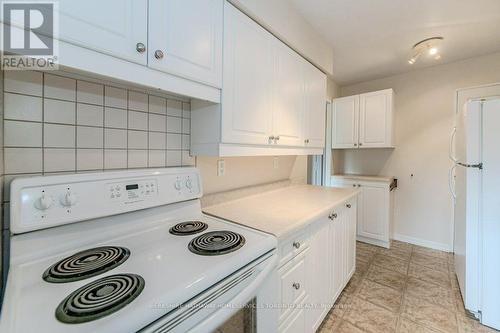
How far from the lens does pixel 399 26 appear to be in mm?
1974

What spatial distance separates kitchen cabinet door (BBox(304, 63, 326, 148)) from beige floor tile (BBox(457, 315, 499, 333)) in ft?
5.70

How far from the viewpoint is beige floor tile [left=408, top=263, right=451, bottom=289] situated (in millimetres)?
2125

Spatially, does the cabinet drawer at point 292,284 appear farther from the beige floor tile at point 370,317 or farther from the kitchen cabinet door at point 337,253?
the beige floor tile at point 370,317

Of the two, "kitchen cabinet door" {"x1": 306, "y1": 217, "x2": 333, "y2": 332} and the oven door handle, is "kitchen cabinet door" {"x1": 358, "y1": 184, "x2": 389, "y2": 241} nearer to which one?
"kitchen cabinet door" {"x1": 306, "y1": 217, "x2": 333, "y2": 332}

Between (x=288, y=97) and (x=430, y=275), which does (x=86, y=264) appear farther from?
(x=430, y=275)

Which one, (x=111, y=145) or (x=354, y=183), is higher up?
(x=111, y=145)

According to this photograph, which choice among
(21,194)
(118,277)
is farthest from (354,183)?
(21,194)

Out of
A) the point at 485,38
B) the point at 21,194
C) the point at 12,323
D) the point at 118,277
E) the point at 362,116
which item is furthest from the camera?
the point at 362,116

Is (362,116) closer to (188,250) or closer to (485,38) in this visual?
(485,38)

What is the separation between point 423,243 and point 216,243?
11.0ft

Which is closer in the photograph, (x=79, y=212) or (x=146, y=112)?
(x=79, y=212)

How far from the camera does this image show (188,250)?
83cm

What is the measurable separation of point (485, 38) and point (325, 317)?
121 inches

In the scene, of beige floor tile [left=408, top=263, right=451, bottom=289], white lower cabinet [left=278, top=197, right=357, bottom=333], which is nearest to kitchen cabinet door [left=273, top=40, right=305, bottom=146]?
white lower cabinet [left=278, top=197, right=357, bottom=333]
